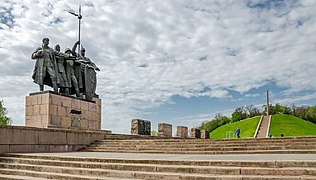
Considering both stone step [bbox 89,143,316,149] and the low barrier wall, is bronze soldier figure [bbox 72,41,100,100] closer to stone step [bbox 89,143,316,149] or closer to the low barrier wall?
the low barrier wall

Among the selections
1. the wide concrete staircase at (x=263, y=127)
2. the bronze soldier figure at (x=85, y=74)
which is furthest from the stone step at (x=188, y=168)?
the wide concrete staircase at (x=263, y=127)

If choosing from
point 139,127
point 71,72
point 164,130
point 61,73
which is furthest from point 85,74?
point 164,130

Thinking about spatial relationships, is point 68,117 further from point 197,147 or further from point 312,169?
point 312,169

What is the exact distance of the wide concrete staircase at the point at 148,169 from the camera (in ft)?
19.7

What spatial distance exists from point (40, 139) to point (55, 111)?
3.77 m

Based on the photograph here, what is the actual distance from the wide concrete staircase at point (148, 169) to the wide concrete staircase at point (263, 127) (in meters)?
38.3

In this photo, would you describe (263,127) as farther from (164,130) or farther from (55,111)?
(55,111)

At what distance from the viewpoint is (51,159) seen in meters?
9.31

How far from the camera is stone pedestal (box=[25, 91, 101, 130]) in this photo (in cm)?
1574

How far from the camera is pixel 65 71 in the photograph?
58.4 ft

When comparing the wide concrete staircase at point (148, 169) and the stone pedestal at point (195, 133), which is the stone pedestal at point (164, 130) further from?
the wide concrete staircase at point (148, 169)

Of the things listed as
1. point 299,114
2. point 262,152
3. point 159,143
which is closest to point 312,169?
point 262,152

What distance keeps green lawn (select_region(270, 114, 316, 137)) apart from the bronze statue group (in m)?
33.4

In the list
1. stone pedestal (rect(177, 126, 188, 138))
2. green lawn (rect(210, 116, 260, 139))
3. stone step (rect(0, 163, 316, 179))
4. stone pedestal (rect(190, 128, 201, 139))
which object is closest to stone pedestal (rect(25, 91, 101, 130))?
stone step (rect(0, 163, 316, 179))
